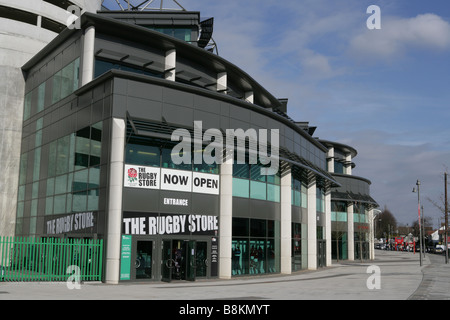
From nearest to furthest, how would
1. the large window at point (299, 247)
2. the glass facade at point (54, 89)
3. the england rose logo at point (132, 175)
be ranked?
the england rose logo at point (132, 175) → the glass facade at point (54, 89) → the large window at point (299, 247)

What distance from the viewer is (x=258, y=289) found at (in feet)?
69.7

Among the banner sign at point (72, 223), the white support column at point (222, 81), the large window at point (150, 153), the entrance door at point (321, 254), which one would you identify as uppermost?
the white support column at point (222, 81)

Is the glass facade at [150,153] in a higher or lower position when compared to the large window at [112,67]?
lower

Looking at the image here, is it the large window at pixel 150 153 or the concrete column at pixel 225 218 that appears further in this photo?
the concrete column at pixel 225 218

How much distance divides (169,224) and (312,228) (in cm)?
1656

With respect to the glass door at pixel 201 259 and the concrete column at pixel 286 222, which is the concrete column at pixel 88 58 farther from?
the concrete column at pixel 286 222

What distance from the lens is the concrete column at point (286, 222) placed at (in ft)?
107

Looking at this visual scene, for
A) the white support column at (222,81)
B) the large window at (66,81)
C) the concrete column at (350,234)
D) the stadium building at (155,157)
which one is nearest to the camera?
the stadium building at (155,157)

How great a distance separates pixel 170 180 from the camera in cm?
2584

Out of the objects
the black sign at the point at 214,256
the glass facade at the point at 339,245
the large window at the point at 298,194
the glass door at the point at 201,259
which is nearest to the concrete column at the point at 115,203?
the glass door at the point at 201,259

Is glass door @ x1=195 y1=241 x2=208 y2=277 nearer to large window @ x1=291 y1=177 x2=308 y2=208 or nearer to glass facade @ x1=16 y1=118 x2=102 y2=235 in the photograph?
glass facade @ x1=16 y1=118 x2=102 y2=235

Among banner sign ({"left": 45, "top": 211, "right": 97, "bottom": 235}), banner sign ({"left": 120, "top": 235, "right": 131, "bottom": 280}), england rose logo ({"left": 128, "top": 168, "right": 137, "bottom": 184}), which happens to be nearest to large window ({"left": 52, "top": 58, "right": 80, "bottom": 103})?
england rose logo ({"left": 128, "top": 168, "right": 137, "bottom": 184})

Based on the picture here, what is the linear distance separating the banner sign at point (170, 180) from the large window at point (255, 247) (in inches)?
117
